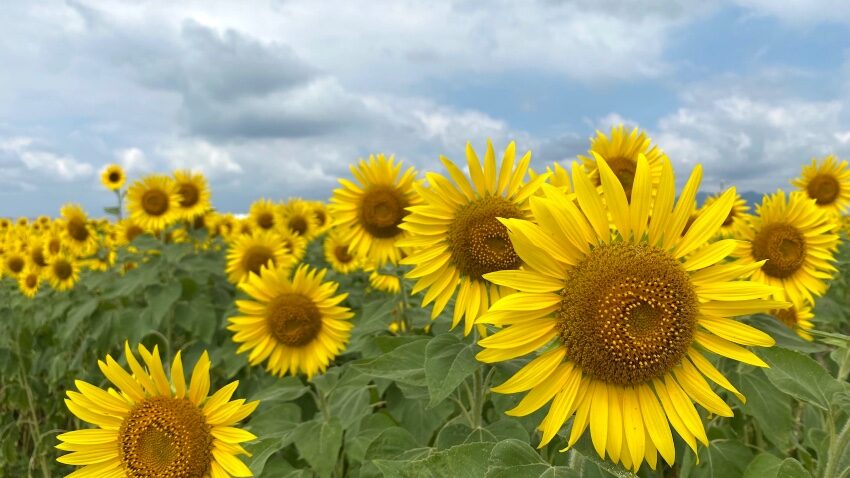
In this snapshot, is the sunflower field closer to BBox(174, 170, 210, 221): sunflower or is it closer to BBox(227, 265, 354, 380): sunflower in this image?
BBox(227, 265, 354, 380): sunflower

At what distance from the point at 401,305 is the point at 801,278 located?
2.83m

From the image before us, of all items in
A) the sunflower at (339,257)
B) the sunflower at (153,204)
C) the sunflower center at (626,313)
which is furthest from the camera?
the sunflower at (339,257)

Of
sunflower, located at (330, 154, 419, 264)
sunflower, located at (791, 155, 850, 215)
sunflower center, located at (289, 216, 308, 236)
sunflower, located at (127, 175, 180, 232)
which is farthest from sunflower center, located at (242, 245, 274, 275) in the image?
sunflower, located at (791, 155, 850, 215)

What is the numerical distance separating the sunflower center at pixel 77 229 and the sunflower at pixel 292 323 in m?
6.30

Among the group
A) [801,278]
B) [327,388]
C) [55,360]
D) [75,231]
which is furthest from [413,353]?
[75,231]

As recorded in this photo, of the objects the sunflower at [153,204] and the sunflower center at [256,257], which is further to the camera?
the sunflower at [153,204]

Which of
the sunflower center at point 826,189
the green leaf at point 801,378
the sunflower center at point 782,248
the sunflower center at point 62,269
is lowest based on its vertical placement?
the sunflower center at point 62,269

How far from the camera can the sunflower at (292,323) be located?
159 inches

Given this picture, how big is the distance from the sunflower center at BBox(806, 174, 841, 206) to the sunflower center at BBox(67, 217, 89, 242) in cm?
998

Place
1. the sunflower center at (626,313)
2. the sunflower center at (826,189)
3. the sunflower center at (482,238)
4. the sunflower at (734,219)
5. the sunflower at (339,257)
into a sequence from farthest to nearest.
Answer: the sunflower center at (826,189) < the sunflower at (339,257) < the sunflower at (734,219) < the sunflower center at (482,238) < the sunflower center at (626,313)

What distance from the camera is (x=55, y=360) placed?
6258 mm

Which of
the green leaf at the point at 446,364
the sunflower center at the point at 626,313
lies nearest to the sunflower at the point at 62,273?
the green leaf at the point at 446,364

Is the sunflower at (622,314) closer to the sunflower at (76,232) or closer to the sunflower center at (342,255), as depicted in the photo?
the sunflower center at (342,255)

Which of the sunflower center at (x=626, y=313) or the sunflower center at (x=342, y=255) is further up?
the sunflower center at (x=342, y=255)
